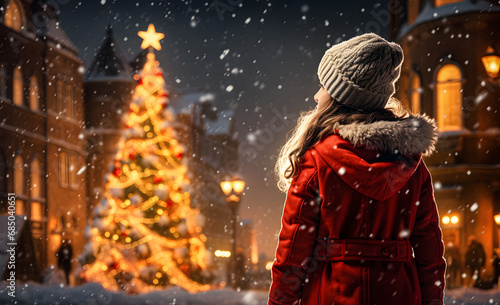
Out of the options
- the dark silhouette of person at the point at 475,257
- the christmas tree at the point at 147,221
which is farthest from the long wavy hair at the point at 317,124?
the dark silhouette of person at the point at 475,257

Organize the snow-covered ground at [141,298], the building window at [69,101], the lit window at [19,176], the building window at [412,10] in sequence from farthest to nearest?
the building window at [69,101] → the lit window at [19,176] → the building window at [412,10] → the snow-covered ground at [141,298]

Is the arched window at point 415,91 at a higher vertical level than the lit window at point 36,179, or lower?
higher

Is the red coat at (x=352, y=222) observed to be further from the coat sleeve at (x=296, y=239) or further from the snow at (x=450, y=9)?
the snow at (x=450, y=9)

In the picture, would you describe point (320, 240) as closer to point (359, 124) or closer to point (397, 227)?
point (397, 227)

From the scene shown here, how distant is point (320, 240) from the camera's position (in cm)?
264

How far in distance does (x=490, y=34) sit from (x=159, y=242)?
1269 cm

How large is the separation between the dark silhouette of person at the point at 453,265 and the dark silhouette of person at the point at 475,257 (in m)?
0.48

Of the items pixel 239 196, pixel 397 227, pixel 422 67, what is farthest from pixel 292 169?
pixel 422 67

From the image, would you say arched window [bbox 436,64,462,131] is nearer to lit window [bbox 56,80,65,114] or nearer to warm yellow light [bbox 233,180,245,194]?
warm yellow light [bbox 233,180,245,194]

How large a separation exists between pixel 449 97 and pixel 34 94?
1772 centimetres

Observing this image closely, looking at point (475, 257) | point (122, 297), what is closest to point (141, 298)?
point (122, 297)

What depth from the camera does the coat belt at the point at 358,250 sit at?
2.57 meters

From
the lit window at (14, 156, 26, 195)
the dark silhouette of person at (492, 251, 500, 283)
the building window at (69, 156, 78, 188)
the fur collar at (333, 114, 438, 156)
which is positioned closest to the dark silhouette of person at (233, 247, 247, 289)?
the dark silhouette of person at (492, 251, 500, 283)

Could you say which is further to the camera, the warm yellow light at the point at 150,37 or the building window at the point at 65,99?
the building window at the point at 65,99
